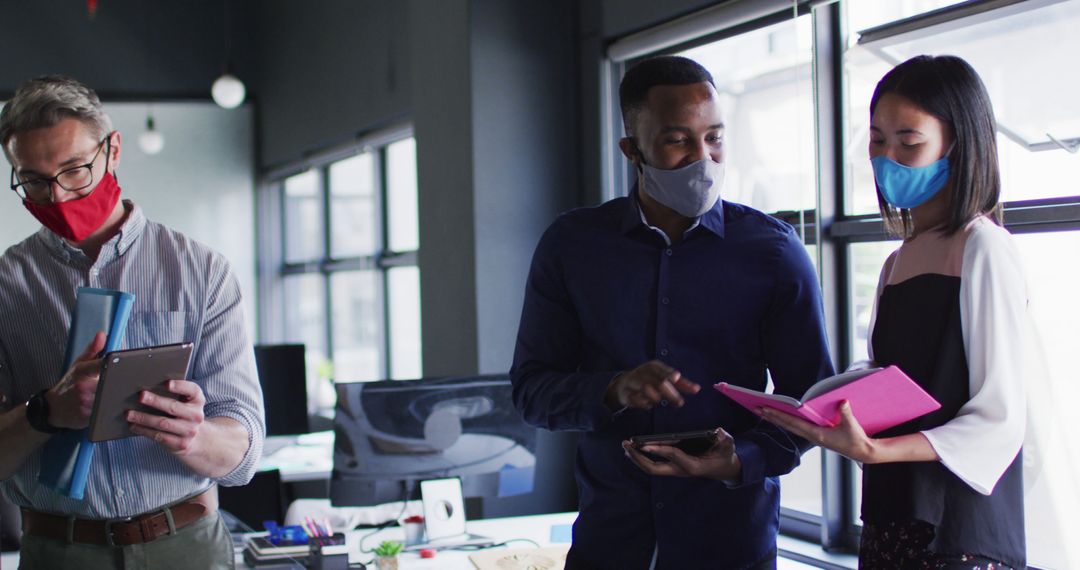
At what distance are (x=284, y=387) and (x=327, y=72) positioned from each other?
282cm

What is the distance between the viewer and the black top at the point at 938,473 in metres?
1.54

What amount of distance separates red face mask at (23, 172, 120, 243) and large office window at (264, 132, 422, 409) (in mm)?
3478

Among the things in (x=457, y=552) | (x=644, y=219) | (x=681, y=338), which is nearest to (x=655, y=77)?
(x=644, y=219)

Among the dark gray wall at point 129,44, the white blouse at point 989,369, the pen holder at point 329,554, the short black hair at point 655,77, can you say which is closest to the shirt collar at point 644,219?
the short black hair at point 655,77

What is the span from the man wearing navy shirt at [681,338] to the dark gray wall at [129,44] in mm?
6467

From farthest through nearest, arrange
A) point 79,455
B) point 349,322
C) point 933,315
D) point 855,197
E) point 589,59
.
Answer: point 349,322
point 589,59
point 855,197
point 79,455
point 933,315

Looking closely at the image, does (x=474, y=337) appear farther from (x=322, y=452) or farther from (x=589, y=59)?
(x=322, y=452)

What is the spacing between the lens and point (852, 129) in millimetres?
2994

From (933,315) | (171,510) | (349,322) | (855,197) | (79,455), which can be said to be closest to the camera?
(933,315)

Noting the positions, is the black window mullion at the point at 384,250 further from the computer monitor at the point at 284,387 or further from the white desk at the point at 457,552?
the white desk at the point at 457,552

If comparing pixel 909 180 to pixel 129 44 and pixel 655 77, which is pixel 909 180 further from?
pixel 129 44

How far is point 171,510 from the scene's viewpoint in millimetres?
1844

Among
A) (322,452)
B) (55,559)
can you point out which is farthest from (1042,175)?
(322,452)

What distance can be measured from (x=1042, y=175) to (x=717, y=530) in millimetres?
1364
